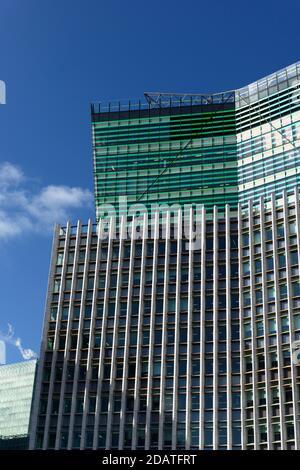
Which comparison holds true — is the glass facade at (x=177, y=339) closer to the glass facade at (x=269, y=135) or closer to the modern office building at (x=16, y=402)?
the glass facade at (x=269, y=135)

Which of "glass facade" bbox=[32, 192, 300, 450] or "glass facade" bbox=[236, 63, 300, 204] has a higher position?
"glass facade" bbox=[236, 63, 300, 204]

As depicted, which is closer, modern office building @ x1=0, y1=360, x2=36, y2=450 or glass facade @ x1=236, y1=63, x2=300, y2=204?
glass facade @ x1=236, y1=63, x2=300, y2=204

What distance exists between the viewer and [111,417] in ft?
355

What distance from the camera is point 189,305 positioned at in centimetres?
11619

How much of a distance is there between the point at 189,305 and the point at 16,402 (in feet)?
311

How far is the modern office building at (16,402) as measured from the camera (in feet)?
593

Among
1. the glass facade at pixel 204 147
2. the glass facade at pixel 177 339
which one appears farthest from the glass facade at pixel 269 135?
the glass facade at pixel 177 339

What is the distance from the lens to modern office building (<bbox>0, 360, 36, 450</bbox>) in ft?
593

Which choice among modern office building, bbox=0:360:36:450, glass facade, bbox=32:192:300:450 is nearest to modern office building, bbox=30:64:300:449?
glass facade, bbox=32:192:300:450

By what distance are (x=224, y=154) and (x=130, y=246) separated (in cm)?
3250

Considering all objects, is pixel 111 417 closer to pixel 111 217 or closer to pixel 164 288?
pixel 164 288

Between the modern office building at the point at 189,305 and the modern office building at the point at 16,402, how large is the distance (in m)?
71.1

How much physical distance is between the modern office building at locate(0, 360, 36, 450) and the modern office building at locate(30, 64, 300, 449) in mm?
71087

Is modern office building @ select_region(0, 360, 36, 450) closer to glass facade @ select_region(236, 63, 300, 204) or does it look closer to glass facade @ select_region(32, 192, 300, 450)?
glass facade @ select_region(32, 192, 300, 450)
